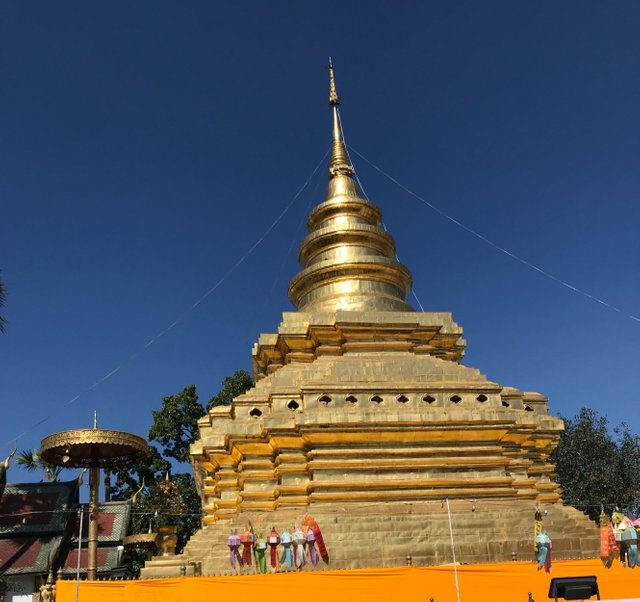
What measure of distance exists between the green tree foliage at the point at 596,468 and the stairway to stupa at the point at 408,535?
16630 millimetres

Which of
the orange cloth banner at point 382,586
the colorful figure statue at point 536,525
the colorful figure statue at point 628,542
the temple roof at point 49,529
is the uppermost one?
the temple roof at point 49,529

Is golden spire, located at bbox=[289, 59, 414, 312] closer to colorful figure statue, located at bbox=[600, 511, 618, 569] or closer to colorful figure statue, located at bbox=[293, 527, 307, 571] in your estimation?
colorful figure statue, located at bbox=[293, 527, 307, 571]

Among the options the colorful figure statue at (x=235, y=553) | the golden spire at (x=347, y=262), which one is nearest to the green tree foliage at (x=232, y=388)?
the golden spire at (x=347, y=262)

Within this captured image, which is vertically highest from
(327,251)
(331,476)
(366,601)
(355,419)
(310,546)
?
(327,251)

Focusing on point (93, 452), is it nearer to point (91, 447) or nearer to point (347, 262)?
point (91, 447)

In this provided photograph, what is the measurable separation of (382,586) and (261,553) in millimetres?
3265

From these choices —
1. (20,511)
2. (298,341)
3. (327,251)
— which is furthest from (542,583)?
(20,511)

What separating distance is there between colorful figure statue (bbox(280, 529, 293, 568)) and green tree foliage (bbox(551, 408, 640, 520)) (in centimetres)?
2041

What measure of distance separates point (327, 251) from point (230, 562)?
11173 millimetres

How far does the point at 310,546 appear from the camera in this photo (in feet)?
43.7

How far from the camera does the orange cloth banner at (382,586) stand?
10977 mm

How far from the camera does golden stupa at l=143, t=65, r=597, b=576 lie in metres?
14.1

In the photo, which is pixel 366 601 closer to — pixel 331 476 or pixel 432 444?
pixel 331 476

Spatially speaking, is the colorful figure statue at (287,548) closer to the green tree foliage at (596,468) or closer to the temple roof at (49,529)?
the temple roof at (49,529)
